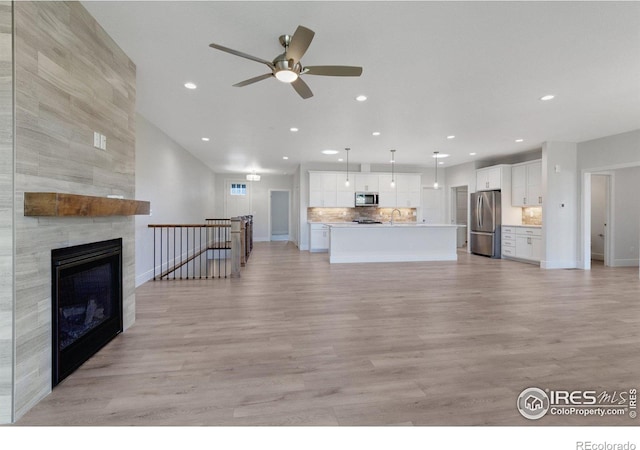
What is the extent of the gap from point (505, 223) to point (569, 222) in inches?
57.8

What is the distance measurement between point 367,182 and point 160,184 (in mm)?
5866

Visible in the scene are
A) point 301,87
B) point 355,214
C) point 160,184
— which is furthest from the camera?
point 355,214

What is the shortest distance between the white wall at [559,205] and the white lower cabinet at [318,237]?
5.34m

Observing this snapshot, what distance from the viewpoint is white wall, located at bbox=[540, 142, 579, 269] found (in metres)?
6.53

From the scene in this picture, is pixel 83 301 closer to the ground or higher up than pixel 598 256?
higher up

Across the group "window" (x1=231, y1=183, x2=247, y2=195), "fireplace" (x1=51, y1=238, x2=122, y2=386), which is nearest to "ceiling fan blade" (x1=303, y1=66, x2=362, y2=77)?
"fireplace" (x1=51, y1=238, x2=122, y2=386)

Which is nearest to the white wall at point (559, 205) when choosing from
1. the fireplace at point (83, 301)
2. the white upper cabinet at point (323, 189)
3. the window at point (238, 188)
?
the white upper cabinet at point (323, 189)

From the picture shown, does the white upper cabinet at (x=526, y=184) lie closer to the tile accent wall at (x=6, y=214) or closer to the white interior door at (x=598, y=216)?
the white interior door at (x=598, y=216)

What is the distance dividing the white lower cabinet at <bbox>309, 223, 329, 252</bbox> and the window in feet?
14.3

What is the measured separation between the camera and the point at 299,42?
2.33m

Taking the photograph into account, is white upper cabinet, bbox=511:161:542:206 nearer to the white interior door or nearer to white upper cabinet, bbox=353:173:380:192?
the white interior door

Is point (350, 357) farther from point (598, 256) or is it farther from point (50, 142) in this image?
point (598, 256)

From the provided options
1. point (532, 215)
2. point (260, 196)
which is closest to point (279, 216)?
point (260, 196)

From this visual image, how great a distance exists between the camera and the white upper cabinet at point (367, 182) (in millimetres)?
9430
